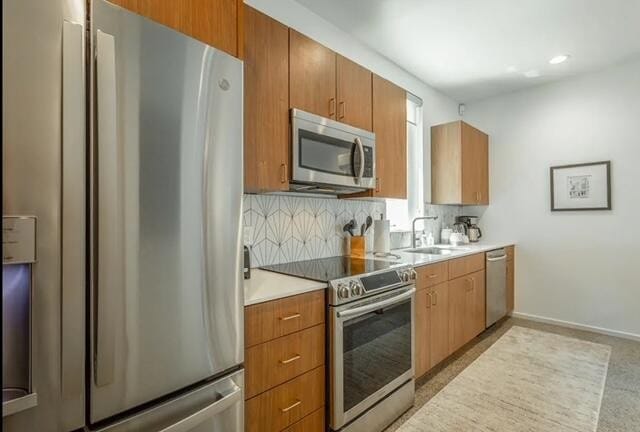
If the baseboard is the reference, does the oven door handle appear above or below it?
above

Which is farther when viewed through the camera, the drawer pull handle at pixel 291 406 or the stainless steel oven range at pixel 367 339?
the stainless steel oven range at pixel 367 339

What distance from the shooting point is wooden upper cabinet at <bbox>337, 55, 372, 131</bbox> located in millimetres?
2162

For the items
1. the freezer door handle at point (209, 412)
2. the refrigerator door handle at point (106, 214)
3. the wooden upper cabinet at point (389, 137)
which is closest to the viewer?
the refrigerator door handle at point (106, 214)

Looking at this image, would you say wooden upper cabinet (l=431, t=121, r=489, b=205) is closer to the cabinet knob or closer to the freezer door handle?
the cabinet knob

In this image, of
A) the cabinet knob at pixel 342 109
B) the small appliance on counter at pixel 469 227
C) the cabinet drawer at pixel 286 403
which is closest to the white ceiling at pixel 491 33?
the cabinet knob at pixel 342 109

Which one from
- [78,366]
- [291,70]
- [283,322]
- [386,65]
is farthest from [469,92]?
[78,366]

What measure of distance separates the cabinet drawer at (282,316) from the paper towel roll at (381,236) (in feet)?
4.17

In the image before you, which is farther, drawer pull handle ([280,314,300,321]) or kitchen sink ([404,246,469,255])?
kitchen sink ([404,246,469,255])

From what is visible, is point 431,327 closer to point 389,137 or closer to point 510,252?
point 389,137

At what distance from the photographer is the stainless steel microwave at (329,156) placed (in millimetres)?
1880

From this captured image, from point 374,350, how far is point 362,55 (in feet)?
7.99

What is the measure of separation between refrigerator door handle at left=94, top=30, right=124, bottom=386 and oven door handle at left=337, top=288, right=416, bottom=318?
3.34 ft

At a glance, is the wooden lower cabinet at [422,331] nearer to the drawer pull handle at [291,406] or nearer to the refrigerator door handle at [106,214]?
the drawer pull handle at [291,406]

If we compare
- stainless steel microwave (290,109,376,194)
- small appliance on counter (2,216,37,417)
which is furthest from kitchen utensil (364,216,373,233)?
small appliance on counter (2,216,37,417)
